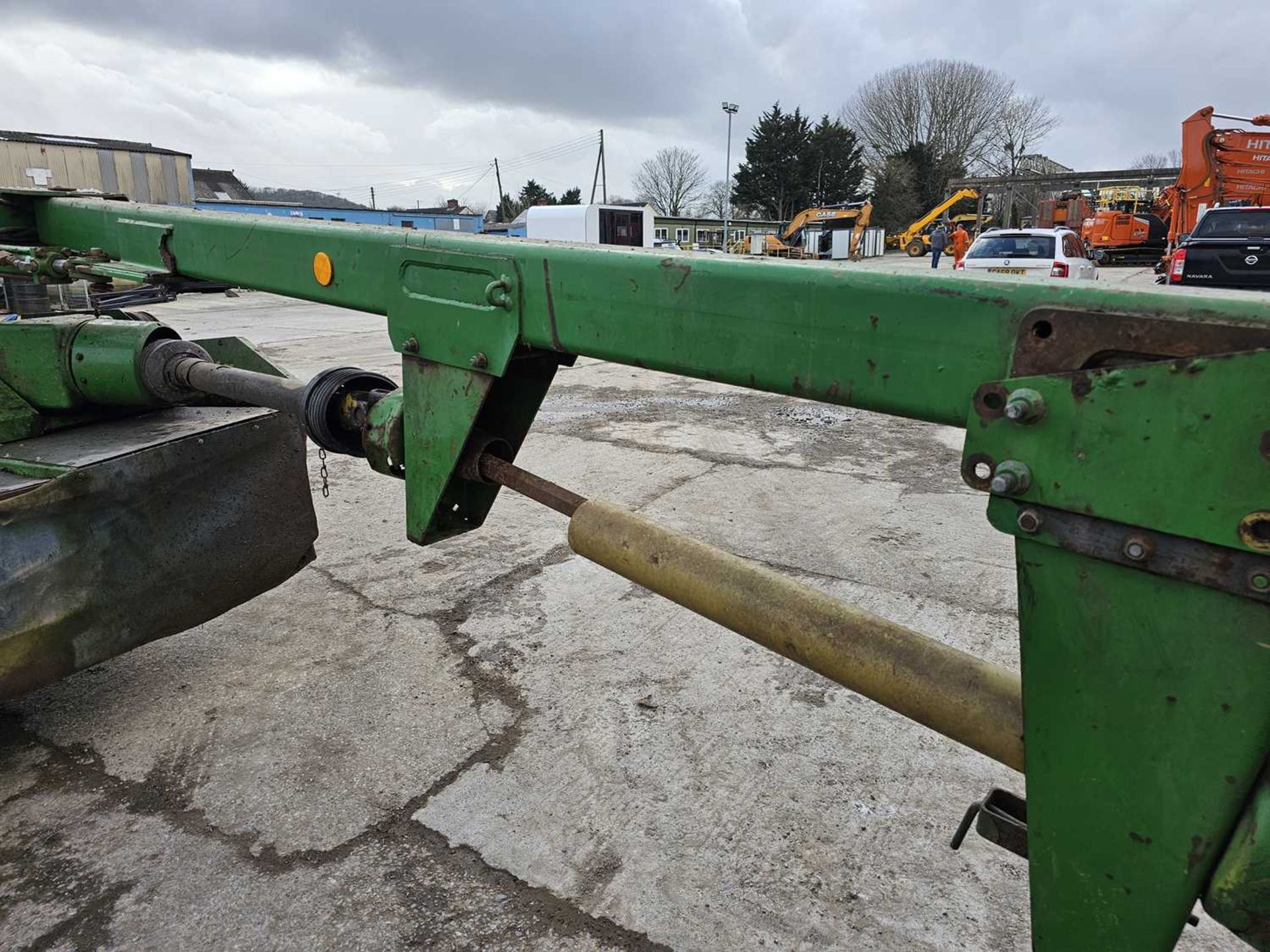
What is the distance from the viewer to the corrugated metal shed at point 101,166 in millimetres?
24312

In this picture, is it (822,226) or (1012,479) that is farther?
(822,226)

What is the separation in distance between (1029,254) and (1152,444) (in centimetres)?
1083

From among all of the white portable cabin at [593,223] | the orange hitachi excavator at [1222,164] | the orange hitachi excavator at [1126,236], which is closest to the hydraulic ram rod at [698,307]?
the orange hitachi excavator at [1222,164]

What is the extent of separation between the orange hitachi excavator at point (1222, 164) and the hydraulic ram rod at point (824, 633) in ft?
51.7

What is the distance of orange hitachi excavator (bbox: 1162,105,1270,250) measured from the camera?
45.0ft

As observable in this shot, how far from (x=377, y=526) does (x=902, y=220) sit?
1720 inches

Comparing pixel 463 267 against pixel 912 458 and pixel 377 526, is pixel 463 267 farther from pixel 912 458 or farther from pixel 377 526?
pixel 912 458

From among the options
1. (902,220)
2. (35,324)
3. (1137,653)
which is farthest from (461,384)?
(902,220)

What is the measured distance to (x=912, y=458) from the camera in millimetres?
5812

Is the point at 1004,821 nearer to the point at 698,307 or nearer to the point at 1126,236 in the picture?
the point at 698,307

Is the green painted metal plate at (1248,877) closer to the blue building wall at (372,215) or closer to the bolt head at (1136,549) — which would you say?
the bolt head at (1136,549)

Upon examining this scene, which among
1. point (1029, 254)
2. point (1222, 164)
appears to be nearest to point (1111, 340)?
point (1029, 254)

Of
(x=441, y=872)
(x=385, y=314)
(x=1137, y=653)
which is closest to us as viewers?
(x=1137, y=653)

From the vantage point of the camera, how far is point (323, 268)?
1.96 metres
